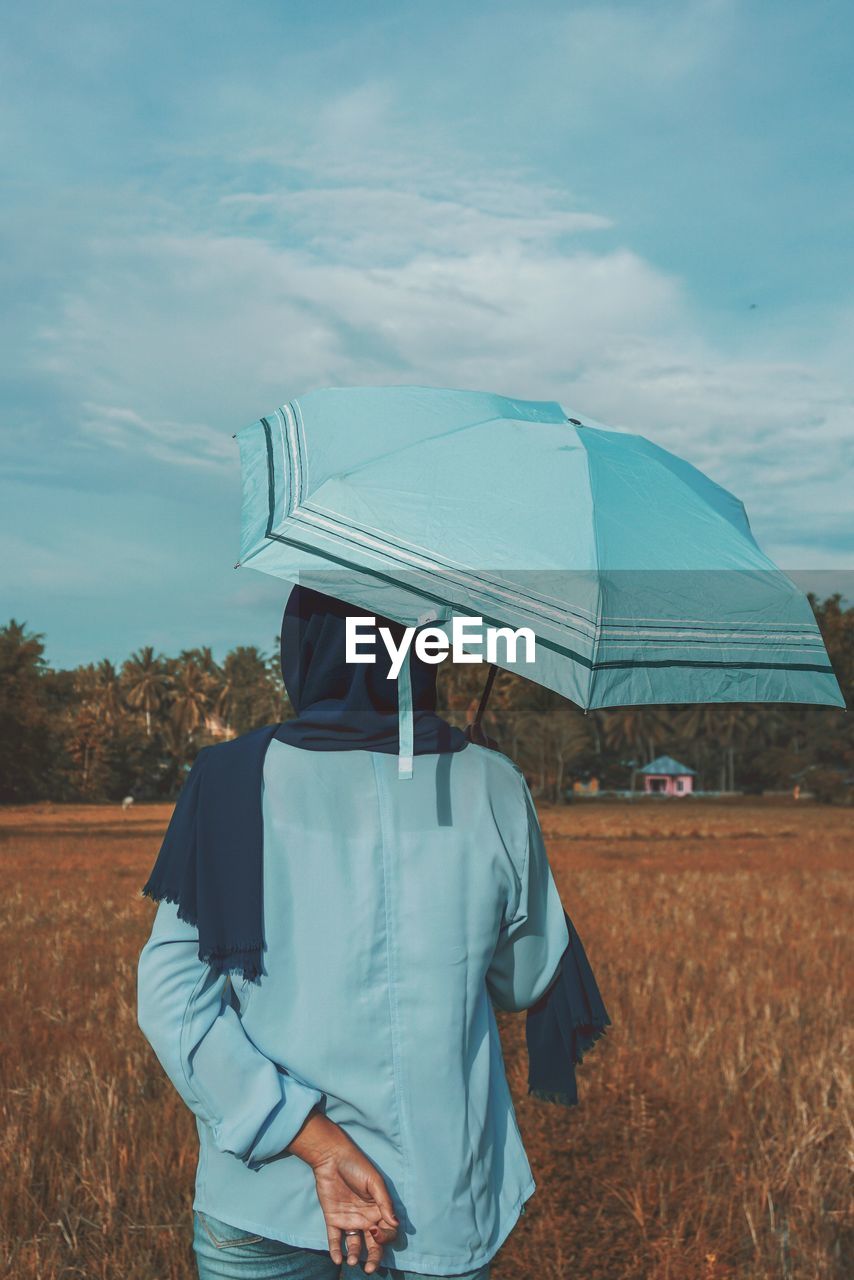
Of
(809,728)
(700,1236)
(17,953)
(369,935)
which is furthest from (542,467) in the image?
(809,728)

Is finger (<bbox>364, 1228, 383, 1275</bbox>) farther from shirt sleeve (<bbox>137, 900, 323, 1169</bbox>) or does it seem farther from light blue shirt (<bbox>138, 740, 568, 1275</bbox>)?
shirt sleeve (<bbox>137, 900, 323, 1169</bbox>)

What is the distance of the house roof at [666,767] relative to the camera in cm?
9044

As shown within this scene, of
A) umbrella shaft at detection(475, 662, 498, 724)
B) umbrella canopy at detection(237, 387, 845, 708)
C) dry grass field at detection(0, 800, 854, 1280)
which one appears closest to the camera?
umbrella canopy at detection(237, 387, 845, 708)

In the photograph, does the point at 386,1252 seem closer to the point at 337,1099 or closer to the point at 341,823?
the point at 337,1099

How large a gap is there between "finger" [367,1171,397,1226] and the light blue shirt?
0.06m

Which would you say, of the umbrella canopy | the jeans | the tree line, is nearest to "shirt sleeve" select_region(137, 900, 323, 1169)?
the jeans

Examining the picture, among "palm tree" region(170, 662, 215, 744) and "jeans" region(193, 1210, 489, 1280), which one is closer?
"jeans" region(193, 1210, 489, 1280)

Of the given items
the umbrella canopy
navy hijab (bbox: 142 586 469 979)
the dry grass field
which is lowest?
the dry grass field

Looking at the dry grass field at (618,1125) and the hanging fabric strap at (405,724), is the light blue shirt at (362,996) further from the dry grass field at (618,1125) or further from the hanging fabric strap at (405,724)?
the dry grass field at (618,1125)

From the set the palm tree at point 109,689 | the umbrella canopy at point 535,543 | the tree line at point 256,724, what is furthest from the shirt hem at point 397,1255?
the palm tree at point 109,689

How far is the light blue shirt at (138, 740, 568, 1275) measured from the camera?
1802 millimetres

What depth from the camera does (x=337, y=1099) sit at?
1.82 meters

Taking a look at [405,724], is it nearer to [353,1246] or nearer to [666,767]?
[353,1246]

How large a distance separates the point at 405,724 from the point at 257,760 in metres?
0.25
